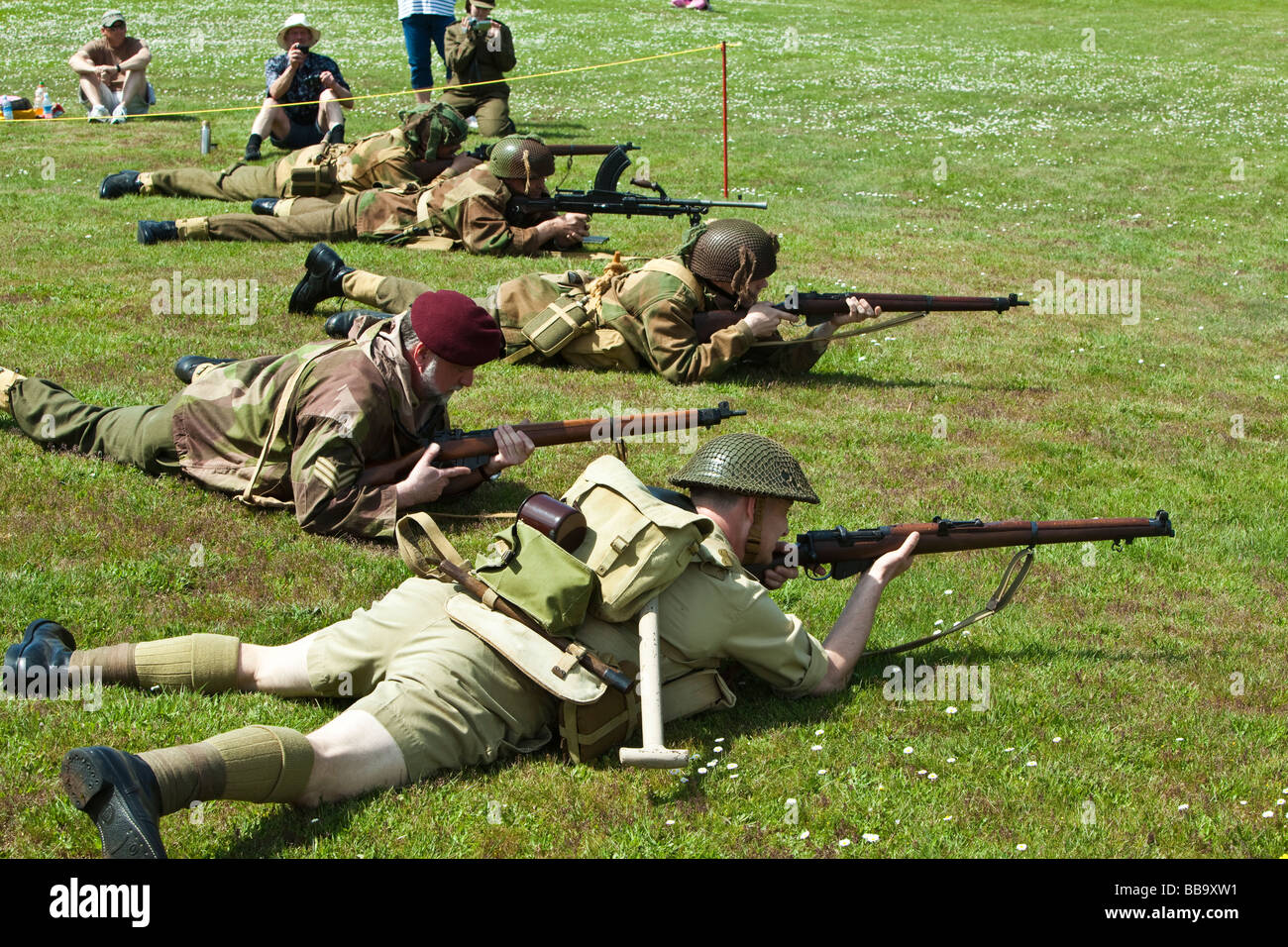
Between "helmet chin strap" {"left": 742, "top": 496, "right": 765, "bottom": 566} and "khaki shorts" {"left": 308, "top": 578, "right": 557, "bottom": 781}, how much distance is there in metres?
1.15

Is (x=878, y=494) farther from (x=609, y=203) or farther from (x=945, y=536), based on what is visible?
(x=609, y=203)

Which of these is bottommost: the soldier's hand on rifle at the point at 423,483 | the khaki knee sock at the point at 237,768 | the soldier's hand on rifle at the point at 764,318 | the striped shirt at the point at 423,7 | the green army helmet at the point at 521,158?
the khaki knee sock at the point at 237,768

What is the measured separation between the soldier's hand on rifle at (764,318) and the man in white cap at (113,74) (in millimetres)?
15556

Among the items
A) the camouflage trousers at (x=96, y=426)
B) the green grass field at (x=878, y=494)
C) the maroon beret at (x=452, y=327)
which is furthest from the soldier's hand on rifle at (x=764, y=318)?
the camouflage trousers at (x=96, y=426)

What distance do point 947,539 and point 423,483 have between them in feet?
9.42

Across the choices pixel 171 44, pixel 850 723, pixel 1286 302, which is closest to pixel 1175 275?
pixel 1286 302

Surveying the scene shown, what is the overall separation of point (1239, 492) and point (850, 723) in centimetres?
467

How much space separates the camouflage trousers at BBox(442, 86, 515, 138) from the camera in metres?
19.4

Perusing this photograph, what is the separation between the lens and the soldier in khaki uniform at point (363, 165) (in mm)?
14180

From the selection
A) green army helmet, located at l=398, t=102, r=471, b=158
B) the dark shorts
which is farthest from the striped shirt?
green army helmet, located at l=398, t=102, r=471, b=158

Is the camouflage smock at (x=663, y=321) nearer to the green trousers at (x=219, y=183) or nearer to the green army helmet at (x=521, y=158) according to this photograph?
the green army helmet at (x=521, y=158)
